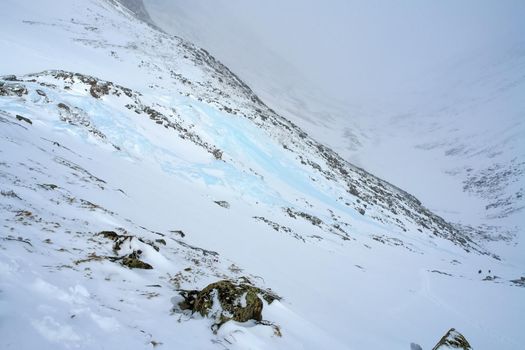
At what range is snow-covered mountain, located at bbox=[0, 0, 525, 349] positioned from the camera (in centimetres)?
404

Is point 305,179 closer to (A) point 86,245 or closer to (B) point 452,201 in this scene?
(A) point 86,245

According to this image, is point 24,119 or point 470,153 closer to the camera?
point 24,119

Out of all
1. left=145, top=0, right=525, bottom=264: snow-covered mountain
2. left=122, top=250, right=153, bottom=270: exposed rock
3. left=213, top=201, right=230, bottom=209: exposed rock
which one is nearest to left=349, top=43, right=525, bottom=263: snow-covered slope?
left=145, top=0, right=525, bottom=264: snow-covered mountain

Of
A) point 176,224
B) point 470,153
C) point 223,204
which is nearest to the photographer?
point 176,224

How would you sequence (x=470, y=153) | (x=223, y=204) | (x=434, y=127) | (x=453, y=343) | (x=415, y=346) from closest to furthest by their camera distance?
(x=453, y=343), (x=415, y=346), (x=223, y=204), (x=470, y=153), (x=434, y=127)

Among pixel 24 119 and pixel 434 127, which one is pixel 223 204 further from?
pixel 434 127

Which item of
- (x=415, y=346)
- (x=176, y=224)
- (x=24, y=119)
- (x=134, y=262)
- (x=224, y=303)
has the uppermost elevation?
(x=224, y=303)

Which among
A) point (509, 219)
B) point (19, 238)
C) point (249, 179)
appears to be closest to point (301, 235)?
point (249, 179)

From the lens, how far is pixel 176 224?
38.2 feet

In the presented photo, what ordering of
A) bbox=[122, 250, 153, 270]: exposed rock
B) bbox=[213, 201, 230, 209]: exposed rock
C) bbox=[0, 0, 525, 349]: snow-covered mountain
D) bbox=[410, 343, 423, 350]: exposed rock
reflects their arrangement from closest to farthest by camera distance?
bbox=[0, 0, 525, 349]: snow-covered mountain → bbox=[122, 250, 153, 270]: exposed rock → bbox=[410, 343, 423, 350]: exposed rock → bbox=[213, 201, 230, 209]: exposed rock

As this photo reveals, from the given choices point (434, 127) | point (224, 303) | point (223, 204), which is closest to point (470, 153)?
point (434, 127)

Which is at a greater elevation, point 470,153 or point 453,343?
point 470,153

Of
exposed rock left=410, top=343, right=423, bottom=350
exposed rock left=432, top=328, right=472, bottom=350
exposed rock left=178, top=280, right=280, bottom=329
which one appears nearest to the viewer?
exposed rock left=178, top=280, right=280, bottom=329

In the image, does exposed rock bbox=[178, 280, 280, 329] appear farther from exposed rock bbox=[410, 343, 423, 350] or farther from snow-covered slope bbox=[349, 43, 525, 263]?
snow-covered slope bbox=[349, 43, 525, 263]
